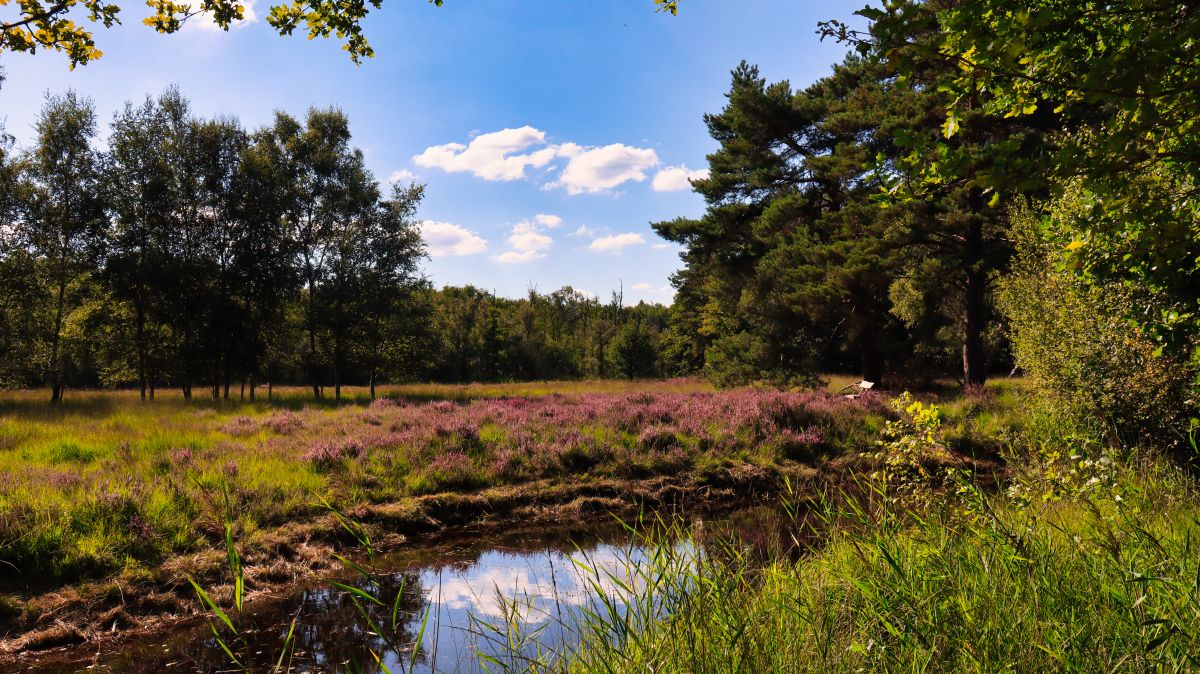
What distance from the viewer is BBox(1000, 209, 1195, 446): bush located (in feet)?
34.1

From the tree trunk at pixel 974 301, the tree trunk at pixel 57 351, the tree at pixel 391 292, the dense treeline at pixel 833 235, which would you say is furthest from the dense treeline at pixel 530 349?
the tree trunk at pixel 974 301

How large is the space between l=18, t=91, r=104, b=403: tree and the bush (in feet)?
99.4

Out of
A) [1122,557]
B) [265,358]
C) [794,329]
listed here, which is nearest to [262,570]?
[1122,557]

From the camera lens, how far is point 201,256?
966 inches

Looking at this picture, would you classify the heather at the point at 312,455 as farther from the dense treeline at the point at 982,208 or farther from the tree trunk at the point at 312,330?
the tree trunk at the point at 312,330

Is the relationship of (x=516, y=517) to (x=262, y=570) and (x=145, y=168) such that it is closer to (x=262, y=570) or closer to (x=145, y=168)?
(x=262, y=570)

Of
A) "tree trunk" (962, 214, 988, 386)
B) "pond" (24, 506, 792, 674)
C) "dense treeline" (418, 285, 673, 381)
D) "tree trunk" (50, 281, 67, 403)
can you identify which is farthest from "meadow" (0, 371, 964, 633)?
"dense treeline" (418, 285, 673, 381)

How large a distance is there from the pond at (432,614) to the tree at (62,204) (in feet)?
72.5

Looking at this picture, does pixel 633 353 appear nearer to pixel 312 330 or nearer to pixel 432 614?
pixel 312 330

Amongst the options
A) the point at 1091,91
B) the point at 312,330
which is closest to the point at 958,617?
the point at 1091,91

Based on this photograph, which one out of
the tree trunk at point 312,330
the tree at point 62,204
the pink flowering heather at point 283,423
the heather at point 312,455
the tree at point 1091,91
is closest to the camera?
the tree at point 1091,91

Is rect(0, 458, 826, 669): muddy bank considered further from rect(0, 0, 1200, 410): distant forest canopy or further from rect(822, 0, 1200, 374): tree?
rect(0, 0, 1200, 410): distant forest canopy

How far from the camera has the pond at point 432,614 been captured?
4.47 metres

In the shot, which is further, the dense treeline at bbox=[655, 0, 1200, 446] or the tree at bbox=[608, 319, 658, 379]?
the tree at bbox=[608, 319, 658, 379]
